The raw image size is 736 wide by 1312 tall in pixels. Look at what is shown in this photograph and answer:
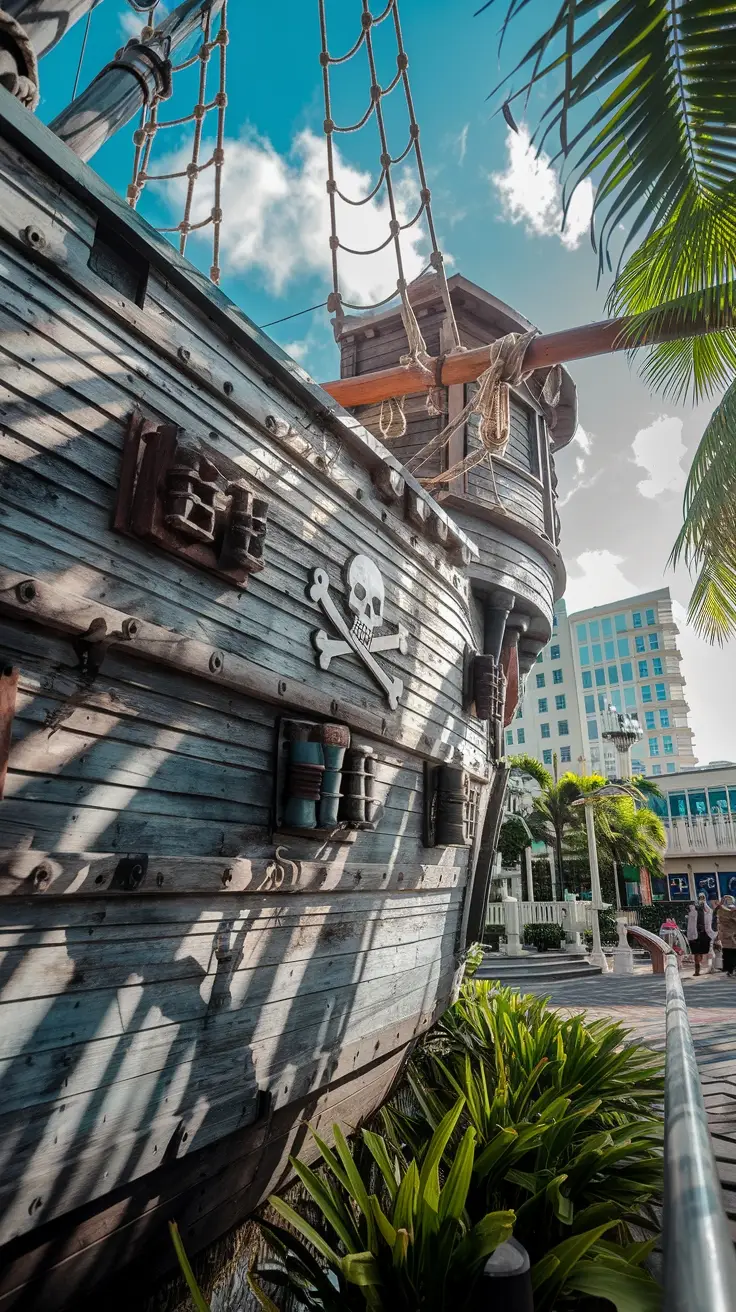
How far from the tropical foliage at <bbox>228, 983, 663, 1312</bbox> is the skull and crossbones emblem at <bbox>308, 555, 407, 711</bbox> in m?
2.29

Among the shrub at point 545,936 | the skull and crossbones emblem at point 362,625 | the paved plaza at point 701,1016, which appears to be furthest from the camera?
the shrub at point 545,936

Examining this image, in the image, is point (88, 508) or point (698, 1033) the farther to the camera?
point (698, 1033)

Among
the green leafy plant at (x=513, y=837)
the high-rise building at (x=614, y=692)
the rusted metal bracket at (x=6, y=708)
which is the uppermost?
the high-rise building at (x=614, y=692)

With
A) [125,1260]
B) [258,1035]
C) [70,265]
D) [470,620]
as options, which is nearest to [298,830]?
[258,1035]

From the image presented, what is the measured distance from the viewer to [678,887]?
27.9 meters

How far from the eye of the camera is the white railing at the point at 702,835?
26.3 metres

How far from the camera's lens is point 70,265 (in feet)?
8.20

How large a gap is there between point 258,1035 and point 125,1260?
33.8 inches

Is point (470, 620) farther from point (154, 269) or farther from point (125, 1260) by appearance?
point (125, 1260)

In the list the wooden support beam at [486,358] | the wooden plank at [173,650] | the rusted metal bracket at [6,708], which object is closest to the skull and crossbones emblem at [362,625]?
the wooden plank at [173,650]

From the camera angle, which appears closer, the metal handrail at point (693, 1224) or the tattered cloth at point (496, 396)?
the metal handrail at point (693, 1224)

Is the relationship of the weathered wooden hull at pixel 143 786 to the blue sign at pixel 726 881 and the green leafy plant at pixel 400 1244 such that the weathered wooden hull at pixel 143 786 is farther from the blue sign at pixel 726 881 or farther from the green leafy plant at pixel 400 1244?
the blue sign at pixel 726 881

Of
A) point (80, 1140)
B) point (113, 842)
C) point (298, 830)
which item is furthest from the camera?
point (298, 830)

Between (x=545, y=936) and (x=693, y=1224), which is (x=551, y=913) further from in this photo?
(x=693, y=1224)
